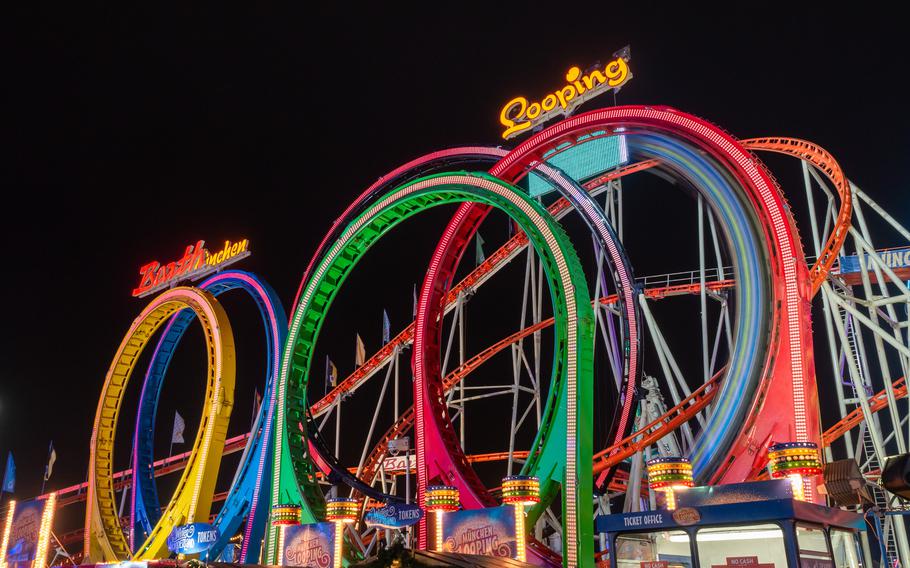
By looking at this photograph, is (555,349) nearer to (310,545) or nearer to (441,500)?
(441,500)

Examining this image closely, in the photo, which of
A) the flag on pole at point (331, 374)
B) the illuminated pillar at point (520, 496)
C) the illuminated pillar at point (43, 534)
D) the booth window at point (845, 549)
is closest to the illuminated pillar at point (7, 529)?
the illuminated pillar at point (43, 534)

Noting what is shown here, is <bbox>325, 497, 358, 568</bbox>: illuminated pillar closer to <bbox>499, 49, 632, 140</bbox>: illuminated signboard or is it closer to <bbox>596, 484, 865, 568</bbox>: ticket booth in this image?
<bbox>596, 484, 865, 568</bbox>: ticket booth

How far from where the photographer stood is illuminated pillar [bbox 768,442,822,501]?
9.23m

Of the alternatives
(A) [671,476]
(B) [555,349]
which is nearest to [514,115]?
(B) [555,349]

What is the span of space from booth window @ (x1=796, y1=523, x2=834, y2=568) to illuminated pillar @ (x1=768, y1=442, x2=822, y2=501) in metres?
1.67

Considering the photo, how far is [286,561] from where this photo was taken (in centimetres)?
1412

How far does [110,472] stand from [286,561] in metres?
11.1

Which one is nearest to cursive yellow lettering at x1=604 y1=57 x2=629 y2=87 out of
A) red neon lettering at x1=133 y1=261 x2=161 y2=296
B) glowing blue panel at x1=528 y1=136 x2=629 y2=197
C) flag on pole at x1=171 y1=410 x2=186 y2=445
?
glowing blue panel at x1=528 y1=136 x2=629 y2=197

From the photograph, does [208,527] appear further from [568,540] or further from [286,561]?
[568,540]

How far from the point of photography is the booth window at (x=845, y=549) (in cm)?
779

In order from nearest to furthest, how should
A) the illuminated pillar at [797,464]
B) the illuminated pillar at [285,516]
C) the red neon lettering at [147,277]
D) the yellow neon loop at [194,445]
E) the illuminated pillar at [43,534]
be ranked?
the illuminated pillar at [797,464] → the illuminated pillar at [285,516] → the yellow neon loop at [194,445] → the illuminated pillar at [43,534] → the red neon lettering at [147,277]

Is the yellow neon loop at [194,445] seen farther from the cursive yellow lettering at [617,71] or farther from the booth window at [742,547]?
the booth window at [742,547]

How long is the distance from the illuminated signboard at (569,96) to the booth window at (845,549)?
14.3m

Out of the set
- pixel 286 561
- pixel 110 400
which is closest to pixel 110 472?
pixel 110 400
